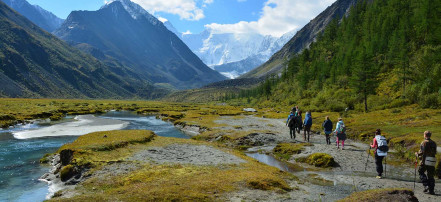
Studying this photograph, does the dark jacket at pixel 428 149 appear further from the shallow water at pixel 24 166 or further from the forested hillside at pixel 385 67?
the forested hillside at pixel 385 67

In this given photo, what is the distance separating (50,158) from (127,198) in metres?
20.4

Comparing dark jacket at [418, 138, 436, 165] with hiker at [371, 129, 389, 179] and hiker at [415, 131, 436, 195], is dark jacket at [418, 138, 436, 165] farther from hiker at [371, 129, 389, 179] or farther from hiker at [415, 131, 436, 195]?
hiker at [371, 129, 389, 179]

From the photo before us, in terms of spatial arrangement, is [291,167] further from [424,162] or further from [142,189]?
[142,189]

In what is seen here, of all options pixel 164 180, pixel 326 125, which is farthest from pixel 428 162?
pixel 164 180

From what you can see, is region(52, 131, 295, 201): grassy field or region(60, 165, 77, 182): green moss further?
region(60, 165, 77, 182): green moss

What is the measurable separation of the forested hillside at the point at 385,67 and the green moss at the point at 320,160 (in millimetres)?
40571

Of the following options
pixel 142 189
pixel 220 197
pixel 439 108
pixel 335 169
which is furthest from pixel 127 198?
pixel 439 108

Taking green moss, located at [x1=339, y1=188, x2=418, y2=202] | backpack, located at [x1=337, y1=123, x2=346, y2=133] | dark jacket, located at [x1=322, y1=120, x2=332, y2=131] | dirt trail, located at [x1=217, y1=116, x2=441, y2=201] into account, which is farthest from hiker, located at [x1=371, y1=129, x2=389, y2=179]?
dark jacket, located at [x1=322, y1=120, x2=332, y2=131]

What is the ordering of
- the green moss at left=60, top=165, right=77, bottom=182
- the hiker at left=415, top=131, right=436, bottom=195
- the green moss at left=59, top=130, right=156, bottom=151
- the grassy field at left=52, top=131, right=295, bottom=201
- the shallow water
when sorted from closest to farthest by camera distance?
the grassy field at left=52, top=131, right=295, bottom=201 < the hiker at left=415, top=131, right=436, bottom=195 < the shallow water < the green moss at left=60, top=165, right=77, bottom=182 < the green moss at left=59, top=130, right=156, bottom=151

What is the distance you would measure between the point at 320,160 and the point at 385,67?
77859 mm

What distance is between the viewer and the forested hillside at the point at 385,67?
212 feet

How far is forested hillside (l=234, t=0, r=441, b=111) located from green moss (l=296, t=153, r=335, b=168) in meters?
40.6

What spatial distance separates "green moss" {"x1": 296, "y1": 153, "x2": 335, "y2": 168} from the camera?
25.3 m

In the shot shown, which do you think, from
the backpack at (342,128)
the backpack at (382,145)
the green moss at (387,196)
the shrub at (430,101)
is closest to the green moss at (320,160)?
the backpack at (342,128)
